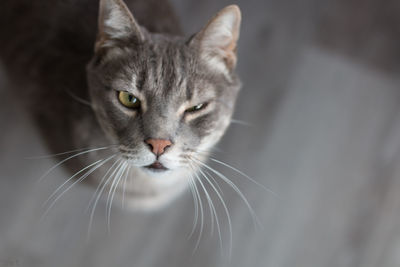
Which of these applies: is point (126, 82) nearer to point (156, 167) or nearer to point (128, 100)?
point (128, 100)

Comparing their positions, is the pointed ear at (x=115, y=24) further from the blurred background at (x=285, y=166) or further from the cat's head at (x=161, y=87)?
the blurred background at (x=285, y=166)

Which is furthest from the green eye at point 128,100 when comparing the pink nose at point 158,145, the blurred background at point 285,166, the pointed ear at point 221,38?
the blurred background at point 285,166

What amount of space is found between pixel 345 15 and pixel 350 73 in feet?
1.22

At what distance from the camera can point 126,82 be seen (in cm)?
135

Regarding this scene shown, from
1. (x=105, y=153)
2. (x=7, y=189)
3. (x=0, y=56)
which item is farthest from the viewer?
(x=7, y=189)

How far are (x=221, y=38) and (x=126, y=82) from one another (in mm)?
364

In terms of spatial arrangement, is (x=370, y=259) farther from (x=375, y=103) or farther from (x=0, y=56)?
(x=0, y=56)

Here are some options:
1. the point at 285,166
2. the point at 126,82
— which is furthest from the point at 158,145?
the point at 285,166

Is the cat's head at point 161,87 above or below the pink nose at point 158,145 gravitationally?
above

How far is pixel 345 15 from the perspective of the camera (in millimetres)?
2473

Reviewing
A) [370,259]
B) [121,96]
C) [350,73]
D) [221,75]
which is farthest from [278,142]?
[121,96]

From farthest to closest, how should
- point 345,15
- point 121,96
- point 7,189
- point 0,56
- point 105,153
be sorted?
1. point 345,15
2. point 7,189
3. point 0,56
4. point 105,153
5. point 121,96

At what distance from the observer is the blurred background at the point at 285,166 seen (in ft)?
6.97

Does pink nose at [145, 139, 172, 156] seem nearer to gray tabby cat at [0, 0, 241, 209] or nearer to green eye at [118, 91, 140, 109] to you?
gray tabby cat at [0, 0, 241, 209]
